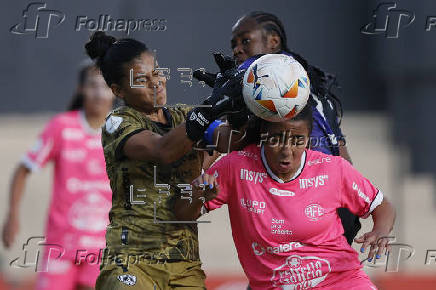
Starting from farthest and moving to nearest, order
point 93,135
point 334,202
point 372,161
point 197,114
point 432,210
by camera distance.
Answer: point 372,161 → point 432,210 → point 93,135 → point 334,202 → point 197,114

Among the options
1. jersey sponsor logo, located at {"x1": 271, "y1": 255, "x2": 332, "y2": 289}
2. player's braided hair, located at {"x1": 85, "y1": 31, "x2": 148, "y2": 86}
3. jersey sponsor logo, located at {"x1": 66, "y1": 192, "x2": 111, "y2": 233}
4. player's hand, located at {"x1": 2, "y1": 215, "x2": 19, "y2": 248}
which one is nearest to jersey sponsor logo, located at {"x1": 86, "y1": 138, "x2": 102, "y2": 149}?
jersey sponsor logo, located at {"x1": 66, "y1": 192, "x2": 111, "y2": 233}

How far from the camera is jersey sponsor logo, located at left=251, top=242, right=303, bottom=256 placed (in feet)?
14.0

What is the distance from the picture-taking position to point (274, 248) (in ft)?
14.0

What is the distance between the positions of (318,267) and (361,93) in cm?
Answer: 1117

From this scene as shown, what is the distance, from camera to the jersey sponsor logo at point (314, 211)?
4273 mm

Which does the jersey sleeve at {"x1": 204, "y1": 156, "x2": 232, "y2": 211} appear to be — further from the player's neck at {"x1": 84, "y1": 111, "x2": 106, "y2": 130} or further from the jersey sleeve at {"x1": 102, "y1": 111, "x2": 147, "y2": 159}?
the player's neck at {"x1": 84, "y1": 111, "x2": 106, "y2": 130}

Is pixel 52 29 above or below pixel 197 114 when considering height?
above

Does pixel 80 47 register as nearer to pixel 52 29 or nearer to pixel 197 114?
pixel 52 29

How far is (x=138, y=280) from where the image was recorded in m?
4.25

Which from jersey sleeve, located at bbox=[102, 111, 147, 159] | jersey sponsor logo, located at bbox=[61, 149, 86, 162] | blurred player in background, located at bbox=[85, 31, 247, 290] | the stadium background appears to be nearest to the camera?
blurred player in background, located at bbox=[85, 31, 247, 290]

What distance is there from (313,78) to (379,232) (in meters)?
Result: 1.05

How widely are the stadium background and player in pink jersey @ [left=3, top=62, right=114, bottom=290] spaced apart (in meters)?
4.65

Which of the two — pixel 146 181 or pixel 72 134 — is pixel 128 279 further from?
pixel 72 134

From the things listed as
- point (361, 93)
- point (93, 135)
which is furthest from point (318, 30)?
point (93, 135)
